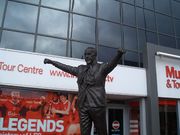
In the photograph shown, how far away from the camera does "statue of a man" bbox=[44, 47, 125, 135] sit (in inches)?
134

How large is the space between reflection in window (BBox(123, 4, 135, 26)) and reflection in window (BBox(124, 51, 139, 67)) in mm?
1578

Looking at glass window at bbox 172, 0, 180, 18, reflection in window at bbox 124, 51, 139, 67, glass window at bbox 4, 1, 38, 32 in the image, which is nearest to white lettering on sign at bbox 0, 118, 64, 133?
glass window at bbox 4, 1, 38, 32

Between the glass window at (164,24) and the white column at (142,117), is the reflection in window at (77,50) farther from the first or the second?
the glass window at (164,24)

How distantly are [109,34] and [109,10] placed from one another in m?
1.24

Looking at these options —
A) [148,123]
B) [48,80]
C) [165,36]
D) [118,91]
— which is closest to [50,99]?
[48,80]

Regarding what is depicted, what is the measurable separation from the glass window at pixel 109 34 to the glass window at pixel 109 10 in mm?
338

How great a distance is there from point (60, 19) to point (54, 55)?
1859 mm

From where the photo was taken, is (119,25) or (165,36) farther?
(165,36)

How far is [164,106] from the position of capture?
36.0ft

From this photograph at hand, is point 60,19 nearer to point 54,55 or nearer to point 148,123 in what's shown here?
point 54,55

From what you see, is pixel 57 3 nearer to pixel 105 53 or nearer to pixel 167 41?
pixel 105 53

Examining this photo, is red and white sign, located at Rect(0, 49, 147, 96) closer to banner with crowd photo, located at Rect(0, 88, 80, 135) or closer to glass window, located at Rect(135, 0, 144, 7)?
banner with crowd photo, located at Rect(0, 88, 80, 135)

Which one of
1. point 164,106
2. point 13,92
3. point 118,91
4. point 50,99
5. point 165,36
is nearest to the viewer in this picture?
point 13,92

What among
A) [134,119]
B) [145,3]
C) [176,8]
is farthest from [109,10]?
[134,119]
